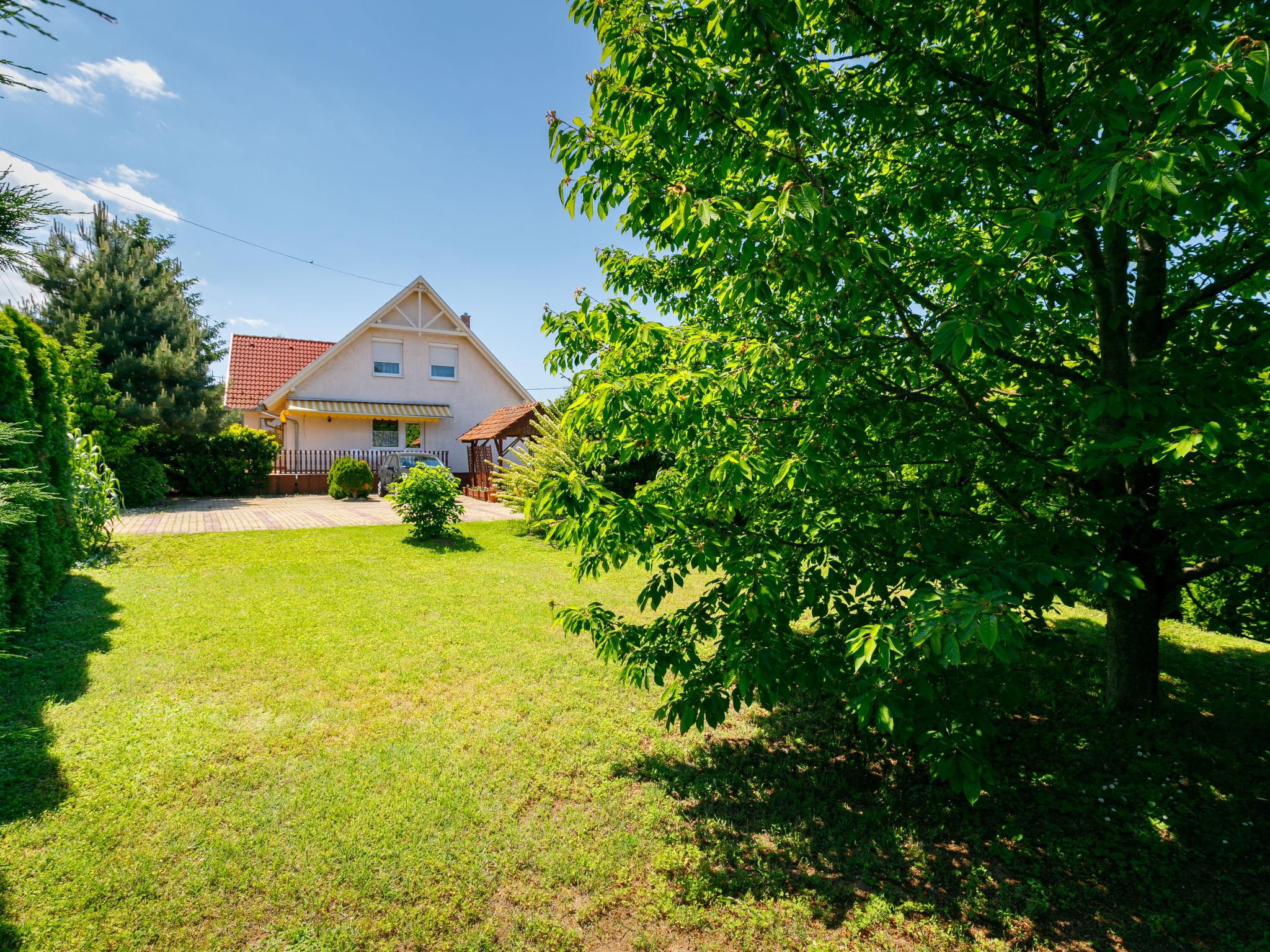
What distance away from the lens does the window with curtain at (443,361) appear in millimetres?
27094

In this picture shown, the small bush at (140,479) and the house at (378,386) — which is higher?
the house at (378,386)

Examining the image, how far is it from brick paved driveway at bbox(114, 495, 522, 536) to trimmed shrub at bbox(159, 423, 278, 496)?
817mm

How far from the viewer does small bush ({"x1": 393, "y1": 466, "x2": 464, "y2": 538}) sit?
1258cm

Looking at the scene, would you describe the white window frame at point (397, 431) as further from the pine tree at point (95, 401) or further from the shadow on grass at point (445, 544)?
the shadow on grass at point (445, 544)

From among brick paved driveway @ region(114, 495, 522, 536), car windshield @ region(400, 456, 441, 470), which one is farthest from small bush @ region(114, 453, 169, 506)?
car windshield @ region(400, 456, 441, 470)

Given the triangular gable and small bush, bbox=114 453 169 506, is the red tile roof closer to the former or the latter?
the triangular gable

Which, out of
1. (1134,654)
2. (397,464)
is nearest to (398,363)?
(397,464)

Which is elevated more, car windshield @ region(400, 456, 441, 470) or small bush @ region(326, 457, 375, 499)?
car windshield @ region(400, 456, 441, 470)

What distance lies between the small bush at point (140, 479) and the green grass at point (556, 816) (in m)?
13.3

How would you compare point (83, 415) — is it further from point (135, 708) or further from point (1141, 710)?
point (1141, 710)

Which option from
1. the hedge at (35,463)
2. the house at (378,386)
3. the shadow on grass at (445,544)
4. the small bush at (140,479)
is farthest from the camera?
the house at (378,386)

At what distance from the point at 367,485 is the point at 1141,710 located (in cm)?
2065

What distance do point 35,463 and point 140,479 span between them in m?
12.3

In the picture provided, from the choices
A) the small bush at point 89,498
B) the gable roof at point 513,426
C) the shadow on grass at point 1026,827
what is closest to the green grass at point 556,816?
the shadow on grass at point 1026,827
